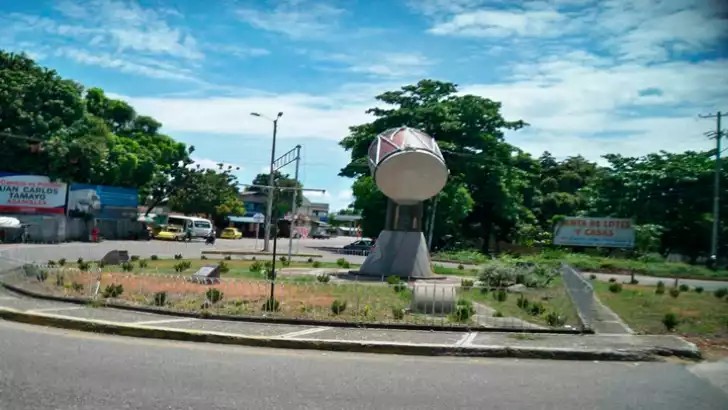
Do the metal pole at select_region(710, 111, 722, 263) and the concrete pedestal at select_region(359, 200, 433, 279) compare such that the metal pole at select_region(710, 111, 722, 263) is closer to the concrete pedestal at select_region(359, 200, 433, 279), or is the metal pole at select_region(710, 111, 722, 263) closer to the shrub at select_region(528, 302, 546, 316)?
the concrete pedestal at select_region(359, 200, 433, 279)

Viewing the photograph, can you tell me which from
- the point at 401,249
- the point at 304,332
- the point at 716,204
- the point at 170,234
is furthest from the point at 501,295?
the point at 170,234

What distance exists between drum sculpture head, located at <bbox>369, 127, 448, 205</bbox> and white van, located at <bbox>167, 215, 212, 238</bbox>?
44.8 meters

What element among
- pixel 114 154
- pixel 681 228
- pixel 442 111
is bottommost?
pixel 681 228

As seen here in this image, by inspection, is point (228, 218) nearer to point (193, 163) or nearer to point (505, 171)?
point (193, 163)

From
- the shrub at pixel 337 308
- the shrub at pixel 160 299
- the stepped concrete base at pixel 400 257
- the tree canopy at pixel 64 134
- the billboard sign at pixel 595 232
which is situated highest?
the tree canopy at pixel 64 134

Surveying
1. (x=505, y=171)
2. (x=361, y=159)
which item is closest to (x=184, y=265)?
(x=361, y=159)

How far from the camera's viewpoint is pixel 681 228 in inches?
1861

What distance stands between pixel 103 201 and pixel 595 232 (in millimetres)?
38665

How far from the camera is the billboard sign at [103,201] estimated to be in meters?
48.7

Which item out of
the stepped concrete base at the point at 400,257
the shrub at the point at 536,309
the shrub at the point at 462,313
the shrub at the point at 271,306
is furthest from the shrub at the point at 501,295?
the stepped concrete base at the point at 400,257

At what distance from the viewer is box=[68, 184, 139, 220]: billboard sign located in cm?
4869

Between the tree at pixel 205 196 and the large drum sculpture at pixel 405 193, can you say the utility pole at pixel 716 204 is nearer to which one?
the large drum sculpture at pixel 405 193

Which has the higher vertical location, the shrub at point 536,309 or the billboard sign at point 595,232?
the billboard sign at point 595,232

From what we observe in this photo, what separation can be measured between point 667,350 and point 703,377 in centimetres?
151
